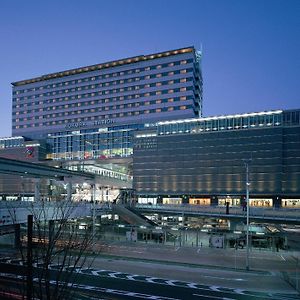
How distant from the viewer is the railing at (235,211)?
65.8 metres

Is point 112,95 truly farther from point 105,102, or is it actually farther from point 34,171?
point 34,171

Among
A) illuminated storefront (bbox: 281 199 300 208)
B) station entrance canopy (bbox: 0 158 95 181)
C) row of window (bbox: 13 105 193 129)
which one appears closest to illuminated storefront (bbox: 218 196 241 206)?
illuminated storefront (bbox: 281 199 300 208)

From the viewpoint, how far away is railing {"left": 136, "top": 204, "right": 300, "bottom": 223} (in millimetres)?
65750

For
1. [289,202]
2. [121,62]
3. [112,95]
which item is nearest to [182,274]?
[289,202]

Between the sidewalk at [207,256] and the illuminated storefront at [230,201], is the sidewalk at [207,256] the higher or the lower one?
the lower one

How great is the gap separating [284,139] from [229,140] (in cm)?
1747

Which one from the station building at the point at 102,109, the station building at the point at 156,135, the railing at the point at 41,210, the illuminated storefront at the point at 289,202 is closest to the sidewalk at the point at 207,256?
the railing at the point at 41,210

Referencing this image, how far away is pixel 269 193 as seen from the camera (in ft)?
390

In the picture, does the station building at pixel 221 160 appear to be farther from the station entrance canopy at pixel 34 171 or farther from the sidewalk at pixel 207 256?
A: the sidewalk at pixel 207 256

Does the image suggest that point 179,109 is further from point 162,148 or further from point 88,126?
point 88,126

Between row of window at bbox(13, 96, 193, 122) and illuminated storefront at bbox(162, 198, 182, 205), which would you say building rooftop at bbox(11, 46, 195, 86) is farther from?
illuminated storefront at bbox(162, 198, 182, 205)

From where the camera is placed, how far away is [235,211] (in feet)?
242

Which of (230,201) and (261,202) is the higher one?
(261,202)

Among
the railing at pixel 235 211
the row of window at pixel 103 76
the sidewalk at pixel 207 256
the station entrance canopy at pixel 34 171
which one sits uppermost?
the row of window at pixel 103 76
